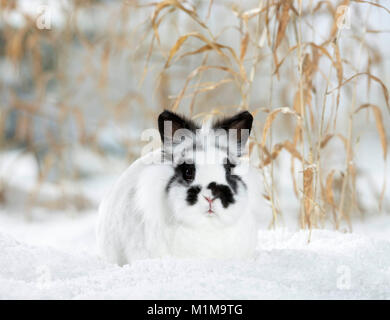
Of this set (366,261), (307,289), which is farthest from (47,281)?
(366,261)

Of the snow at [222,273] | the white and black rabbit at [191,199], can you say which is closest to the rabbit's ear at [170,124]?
the white and black rabbit at [191,199]

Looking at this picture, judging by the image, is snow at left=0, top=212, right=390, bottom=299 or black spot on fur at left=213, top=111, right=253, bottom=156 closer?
snow at left=0, top=212, right=390, bottom=299

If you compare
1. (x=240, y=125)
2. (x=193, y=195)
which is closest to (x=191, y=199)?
(x=193, y=195)

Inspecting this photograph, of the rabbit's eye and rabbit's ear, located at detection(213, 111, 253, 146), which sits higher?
rabbit's ear, located at detection(213, 111, 253, 146)

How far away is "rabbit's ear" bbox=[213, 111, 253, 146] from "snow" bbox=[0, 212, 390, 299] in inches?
11.0

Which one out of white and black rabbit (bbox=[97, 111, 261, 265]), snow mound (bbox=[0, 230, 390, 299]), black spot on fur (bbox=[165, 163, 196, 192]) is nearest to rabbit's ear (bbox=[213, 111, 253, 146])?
white and black rabbit (bbox=[97, 111, 261, 265])

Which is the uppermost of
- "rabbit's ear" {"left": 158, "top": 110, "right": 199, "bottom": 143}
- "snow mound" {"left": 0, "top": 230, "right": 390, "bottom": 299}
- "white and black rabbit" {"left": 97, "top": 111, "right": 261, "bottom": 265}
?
"rabbit's ear" {"left": 158, "top": 110, "right": 199, "bottom": 143}

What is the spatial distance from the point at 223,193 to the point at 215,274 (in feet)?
0.54

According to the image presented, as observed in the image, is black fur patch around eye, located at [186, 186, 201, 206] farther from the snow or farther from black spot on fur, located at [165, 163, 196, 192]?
the snow

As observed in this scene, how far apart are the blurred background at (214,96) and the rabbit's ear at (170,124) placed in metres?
0.31

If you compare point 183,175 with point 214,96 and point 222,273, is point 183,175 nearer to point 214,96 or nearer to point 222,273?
point 222,273

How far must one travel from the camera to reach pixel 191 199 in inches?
41.7

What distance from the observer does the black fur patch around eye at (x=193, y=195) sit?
1057 mm

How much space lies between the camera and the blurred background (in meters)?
1.46
